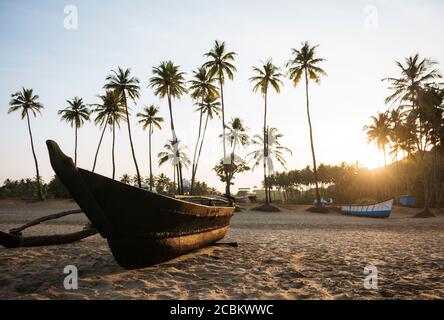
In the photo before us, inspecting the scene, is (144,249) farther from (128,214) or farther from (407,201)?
(407,201)

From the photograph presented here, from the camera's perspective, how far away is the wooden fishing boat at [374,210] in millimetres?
25453

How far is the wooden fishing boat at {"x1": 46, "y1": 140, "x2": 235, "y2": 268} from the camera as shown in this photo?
12.7 ft

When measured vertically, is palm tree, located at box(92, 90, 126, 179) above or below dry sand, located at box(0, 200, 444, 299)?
above

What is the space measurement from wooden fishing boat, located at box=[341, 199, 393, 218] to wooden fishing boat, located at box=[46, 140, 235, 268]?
84.3 feet

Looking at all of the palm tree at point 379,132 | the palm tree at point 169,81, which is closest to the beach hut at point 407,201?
the palm tree at point 379,132

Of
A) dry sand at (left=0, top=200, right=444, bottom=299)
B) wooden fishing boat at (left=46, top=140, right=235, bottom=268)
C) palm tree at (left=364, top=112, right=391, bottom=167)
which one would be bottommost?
dry sand at (left=0, top=200, right=444, bottom=299)

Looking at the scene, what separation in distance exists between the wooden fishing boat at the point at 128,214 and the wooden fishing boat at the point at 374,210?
84.3ft

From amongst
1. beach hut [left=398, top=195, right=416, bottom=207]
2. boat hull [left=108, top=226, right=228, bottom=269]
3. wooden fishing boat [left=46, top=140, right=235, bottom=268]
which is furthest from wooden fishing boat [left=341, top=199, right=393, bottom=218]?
wooden fishing boat [left=46, top=140, right=235, bottom=268]

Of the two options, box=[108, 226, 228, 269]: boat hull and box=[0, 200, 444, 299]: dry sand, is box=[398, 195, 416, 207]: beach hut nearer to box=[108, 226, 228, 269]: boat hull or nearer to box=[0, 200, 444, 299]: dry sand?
box=[0, 200, 444, 299]: dry sand

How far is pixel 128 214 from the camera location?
4.32 meters

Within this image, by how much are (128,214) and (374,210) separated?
1116 inches

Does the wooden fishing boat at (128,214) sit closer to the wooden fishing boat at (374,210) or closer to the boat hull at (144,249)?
the boat hull at (144,249)

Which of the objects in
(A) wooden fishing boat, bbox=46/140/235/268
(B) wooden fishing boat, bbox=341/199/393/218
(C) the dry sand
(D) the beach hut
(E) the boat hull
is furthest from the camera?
(D) the beach hut

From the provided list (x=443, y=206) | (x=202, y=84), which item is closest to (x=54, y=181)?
(x=202, y=84)
